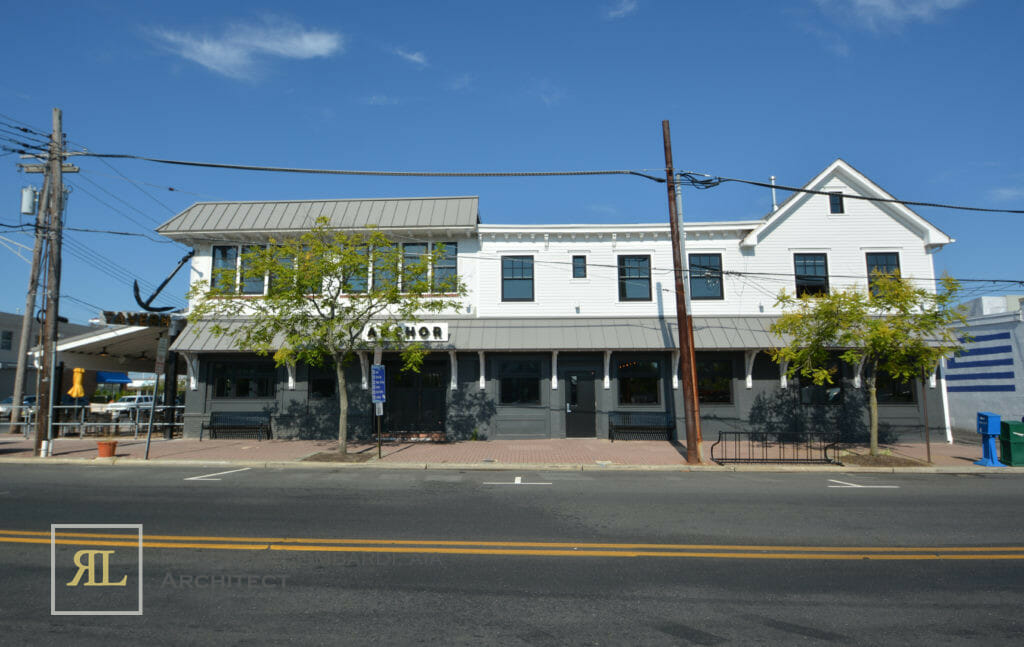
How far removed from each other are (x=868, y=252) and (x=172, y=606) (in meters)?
22.1

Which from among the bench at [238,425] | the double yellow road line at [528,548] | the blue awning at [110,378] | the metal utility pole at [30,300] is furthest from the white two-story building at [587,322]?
the blue awning at [110,378]

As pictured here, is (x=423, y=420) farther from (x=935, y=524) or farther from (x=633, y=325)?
(x=935, y=524)

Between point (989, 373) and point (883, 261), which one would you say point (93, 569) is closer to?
point (883, 261)

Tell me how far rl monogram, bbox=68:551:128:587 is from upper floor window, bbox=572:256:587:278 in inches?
636

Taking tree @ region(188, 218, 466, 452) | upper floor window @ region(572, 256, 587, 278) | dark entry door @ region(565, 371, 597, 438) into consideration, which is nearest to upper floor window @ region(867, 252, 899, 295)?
upper floor window @ region(572, 256, 587, 278)

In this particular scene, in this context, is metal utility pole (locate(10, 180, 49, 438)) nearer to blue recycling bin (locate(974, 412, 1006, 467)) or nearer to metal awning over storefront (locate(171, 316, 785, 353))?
metal awning over storefront (locate(171, 316, 785, 353))

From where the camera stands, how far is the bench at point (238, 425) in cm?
2028

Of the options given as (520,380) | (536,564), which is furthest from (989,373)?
(536,564)

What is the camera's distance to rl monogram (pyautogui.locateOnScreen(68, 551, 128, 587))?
221 inches

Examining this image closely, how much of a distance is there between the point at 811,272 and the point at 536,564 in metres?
17.9

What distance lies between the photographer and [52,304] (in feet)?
55.0

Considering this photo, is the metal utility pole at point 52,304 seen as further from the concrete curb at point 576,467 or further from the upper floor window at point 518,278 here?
the upper floor window at point 518,278

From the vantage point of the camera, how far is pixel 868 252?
2019cm

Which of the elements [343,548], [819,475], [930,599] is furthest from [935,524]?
[343,548]
